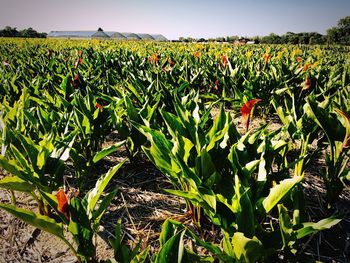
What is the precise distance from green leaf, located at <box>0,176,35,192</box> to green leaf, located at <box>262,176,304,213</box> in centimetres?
117

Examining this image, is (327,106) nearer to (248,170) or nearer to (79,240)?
(248,170)

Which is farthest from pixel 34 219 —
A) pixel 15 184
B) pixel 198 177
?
pixel 198 177

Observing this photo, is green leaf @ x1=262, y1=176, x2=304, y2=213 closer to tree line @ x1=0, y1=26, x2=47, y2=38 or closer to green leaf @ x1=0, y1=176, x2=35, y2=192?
green leaf @ x1=0, y1=176, x2=35, y2=192

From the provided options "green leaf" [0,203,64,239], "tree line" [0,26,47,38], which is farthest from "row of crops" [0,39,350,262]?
"tree line" [0,26,47,38]

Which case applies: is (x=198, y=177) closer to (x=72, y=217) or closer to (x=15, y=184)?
(x=72, y=217)

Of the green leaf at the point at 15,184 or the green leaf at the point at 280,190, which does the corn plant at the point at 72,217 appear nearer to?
the green leaf at the point at 15,184

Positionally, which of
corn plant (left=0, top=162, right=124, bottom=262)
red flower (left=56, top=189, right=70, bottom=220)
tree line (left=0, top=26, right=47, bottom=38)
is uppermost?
tree line (left=0, top=26, right=47, bottom=38)

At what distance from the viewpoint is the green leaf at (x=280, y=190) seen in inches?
39.3

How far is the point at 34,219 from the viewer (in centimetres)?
104

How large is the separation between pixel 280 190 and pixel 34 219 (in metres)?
1.00

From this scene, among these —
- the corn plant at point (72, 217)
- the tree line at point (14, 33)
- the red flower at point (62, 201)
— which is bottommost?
the corn plant at point (72, 217)

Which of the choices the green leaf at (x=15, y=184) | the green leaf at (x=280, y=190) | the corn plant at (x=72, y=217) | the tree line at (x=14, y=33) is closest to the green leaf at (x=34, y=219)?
the corn plant at (x=72, y=217)

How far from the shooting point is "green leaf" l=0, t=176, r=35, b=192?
1255 mm

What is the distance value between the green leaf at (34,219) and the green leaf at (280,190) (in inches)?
35.6
